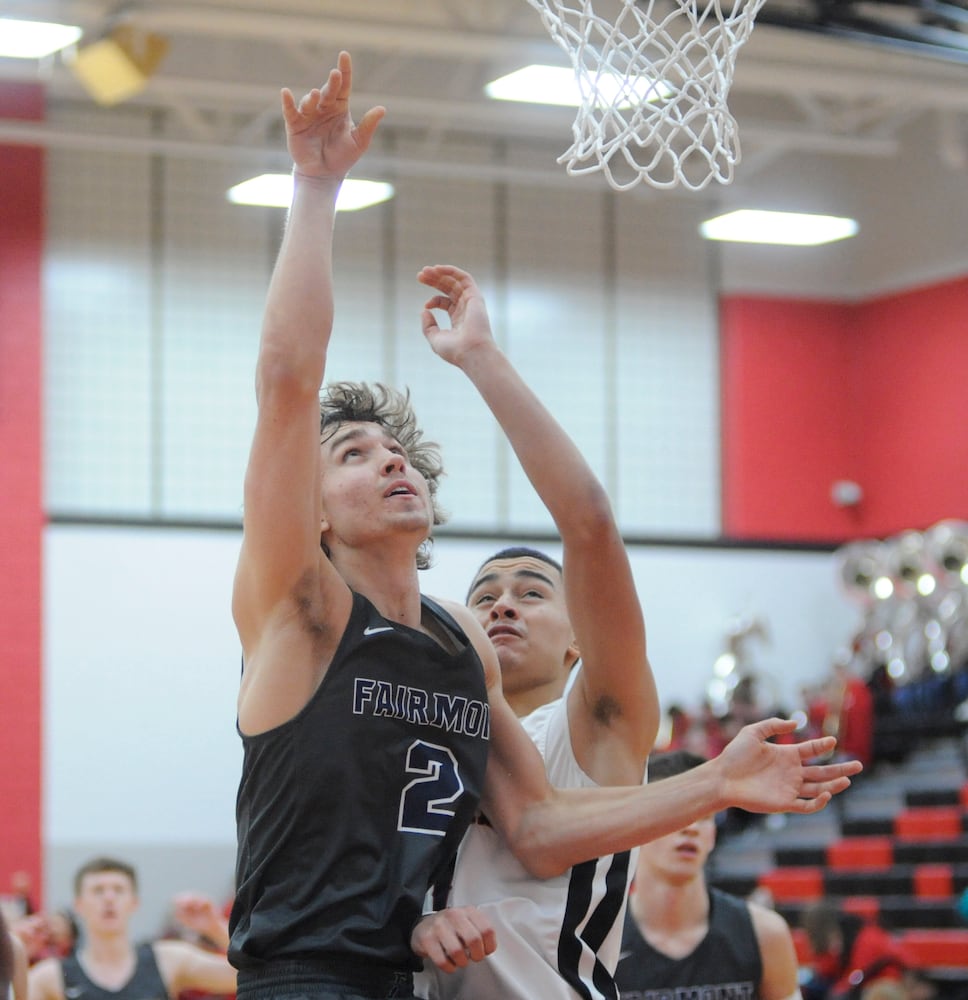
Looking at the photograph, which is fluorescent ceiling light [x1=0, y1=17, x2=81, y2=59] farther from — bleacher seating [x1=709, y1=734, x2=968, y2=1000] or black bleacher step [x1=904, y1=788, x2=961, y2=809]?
black bleacher step [x1=904, y1=788, x2=961, y2=809]

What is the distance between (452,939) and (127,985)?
4645 mm

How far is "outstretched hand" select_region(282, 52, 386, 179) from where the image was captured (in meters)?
3.34

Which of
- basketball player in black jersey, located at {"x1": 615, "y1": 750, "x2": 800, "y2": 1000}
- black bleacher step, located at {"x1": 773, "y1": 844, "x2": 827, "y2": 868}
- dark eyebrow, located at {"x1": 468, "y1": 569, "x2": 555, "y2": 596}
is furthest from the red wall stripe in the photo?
dark eyebrow, located at {"x1": 468, "y1": 569, "x2": 555, "y2": 596}

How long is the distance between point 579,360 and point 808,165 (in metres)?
3.35

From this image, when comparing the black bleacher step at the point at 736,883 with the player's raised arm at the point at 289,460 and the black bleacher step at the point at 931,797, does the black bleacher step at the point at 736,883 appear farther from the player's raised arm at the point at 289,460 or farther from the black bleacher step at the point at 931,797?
the player's raised arm at the point at 289,460

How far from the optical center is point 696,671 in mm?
18578

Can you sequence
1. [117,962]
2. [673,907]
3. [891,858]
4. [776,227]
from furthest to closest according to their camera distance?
1. [776,227]
2. [891,858]
3. [117,962]
4. [673,907]

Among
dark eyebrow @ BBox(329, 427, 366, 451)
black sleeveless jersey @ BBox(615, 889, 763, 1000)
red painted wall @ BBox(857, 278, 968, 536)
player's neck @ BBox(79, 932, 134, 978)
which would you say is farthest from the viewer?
red painted wall @ BBox(857, 278, 968, 536)

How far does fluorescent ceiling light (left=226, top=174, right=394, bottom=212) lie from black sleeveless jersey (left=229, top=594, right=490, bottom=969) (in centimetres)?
1164

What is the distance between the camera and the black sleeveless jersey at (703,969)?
5.23 m

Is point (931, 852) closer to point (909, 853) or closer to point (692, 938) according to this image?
point (909, 853)

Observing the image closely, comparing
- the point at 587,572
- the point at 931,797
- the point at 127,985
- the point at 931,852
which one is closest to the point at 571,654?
the point at 587,572

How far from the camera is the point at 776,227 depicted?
16375 mm

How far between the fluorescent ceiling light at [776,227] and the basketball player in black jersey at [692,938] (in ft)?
36.2
